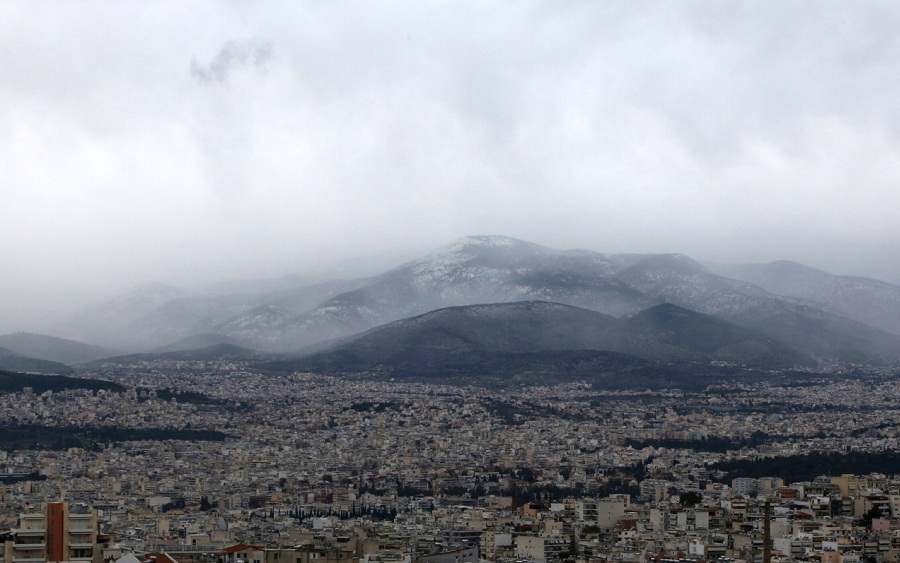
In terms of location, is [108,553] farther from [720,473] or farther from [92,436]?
[92,436]

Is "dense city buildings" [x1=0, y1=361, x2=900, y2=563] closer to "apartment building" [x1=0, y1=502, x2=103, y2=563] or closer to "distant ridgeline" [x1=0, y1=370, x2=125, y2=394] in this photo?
"apartment building" [x1=0, y1=502, x2=103, y2=563]

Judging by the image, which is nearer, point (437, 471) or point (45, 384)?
point (437, 471)

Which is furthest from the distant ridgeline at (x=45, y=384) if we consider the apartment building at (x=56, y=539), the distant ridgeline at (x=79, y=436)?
the apartment building at (x=56, y=539)

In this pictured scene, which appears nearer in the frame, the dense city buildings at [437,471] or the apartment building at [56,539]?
the apartment building at [56,539]

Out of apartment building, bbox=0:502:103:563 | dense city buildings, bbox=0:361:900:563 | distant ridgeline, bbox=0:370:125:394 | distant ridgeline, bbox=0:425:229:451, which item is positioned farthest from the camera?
distant ridgeline, bbox=0:370:125:394

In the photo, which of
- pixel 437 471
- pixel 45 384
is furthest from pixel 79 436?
pixel 437 471

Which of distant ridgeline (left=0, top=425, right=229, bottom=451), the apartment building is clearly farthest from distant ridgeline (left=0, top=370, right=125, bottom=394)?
the apartment building

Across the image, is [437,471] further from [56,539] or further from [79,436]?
[56,539]

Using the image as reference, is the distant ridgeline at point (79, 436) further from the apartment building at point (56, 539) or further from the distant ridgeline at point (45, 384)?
the apartment building at point (56, 539)

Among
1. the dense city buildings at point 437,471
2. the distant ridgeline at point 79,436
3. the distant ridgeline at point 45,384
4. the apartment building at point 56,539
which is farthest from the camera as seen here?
the distant ridgeline at point 45,384

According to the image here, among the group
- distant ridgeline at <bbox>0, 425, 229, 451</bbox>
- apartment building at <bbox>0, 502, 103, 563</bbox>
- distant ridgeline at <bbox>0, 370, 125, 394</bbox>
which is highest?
distant ridgeline at <bbox>0, 370, 125, 394</bbox>

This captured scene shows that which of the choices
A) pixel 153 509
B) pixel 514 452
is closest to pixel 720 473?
pixel 514 452
